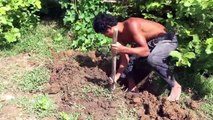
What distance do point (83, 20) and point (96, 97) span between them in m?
1.56

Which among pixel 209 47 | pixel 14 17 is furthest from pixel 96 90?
pixel 14 17

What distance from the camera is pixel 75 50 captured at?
6.55 m

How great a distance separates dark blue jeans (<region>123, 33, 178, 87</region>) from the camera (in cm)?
542

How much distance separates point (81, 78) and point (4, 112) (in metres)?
1.08

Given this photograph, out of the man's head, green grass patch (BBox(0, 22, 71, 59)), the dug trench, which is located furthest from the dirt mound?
green grass patch (BBox(0, 22, 71, 59))

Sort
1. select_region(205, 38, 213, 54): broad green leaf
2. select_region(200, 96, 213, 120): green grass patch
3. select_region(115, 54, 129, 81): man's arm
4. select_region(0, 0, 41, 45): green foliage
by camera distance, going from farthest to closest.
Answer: select_region(0, 0, 41, 45): green foliage → select_region(115, 54, 129, 81): man's arm → select_region(200, 96, 213, 120): green grass patch → select_region(205, 38, 213, 54): broad green leaf

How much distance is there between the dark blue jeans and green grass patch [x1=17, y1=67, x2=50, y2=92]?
1.42m

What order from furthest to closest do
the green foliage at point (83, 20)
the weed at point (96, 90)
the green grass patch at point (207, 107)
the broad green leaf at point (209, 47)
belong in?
the green foliage at point (83, 20)
the weed at point (96, 90)
the green grass patch at point (207, 107)
the broad green leaf at point (209, 47)

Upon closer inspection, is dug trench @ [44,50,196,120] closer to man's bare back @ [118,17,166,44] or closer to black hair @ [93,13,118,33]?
man's bare back @ [118,17,166,44]

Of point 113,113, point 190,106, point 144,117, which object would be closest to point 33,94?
point 113,113

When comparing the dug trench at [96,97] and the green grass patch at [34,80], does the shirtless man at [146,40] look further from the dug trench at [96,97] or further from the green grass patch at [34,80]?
the green grass patch at [34,80]

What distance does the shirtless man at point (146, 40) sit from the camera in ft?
17.1

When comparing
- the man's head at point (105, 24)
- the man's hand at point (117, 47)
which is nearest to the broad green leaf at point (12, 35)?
the man's head at point (105, 24)

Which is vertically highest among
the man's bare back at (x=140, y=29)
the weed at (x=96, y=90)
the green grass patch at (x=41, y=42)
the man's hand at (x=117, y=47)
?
the man's bare back at (x=140, y=29)
